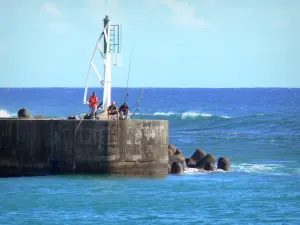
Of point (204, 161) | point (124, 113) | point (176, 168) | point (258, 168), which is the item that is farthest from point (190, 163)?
point (124, 113)

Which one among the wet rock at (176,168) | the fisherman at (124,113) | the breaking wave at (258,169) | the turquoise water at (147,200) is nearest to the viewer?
the turquoise water at (147,200)

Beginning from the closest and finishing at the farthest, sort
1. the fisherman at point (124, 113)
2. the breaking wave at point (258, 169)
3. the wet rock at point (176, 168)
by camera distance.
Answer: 1. the fisherman at point (124, 113)
2. the wet rock at point (176, 168)
3. the breaking wave at point (258, 169)

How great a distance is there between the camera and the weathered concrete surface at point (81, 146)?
84.6ft

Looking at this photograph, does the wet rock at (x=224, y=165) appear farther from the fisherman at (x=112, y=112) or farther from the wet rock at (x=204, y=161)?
the fisherman at (x=112, y=112)

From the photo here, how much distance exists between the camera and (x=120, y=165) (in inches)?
1020

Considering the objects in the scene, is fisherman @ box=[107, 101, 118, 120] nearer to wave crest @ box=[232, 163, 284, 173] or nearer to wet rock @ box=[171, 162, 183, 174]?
wet rock @ box=[171, 162, 183, 174]

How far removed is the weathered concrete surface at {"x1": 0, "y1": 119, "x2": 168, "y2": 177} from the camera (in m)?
25.8

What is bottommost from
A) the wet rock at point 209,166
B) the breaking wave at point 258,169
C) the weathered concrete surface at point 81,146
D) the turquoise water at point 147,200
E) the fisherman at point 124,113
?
the turquoise water at point 147,200

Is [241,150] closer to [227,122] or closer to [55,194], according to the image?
[55,194]

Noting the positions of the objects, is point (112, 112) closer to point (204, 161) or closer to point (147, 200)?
point (147, 200)

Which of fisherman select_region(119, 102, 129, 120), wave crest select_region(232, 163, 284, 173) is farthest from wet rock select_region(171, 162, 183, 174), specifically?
wave crest select_region(232, 163, 284, 173)

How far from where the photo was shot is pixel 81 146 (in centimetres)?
2586

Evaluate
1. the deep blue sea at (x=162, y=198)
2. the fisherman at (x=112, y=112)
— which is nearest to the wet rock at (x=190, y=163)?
the deep blue sea at (x=162, y=198)

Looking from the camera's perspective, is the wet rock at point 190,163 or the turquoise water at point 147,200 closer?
the turquoise water at point 147,200
